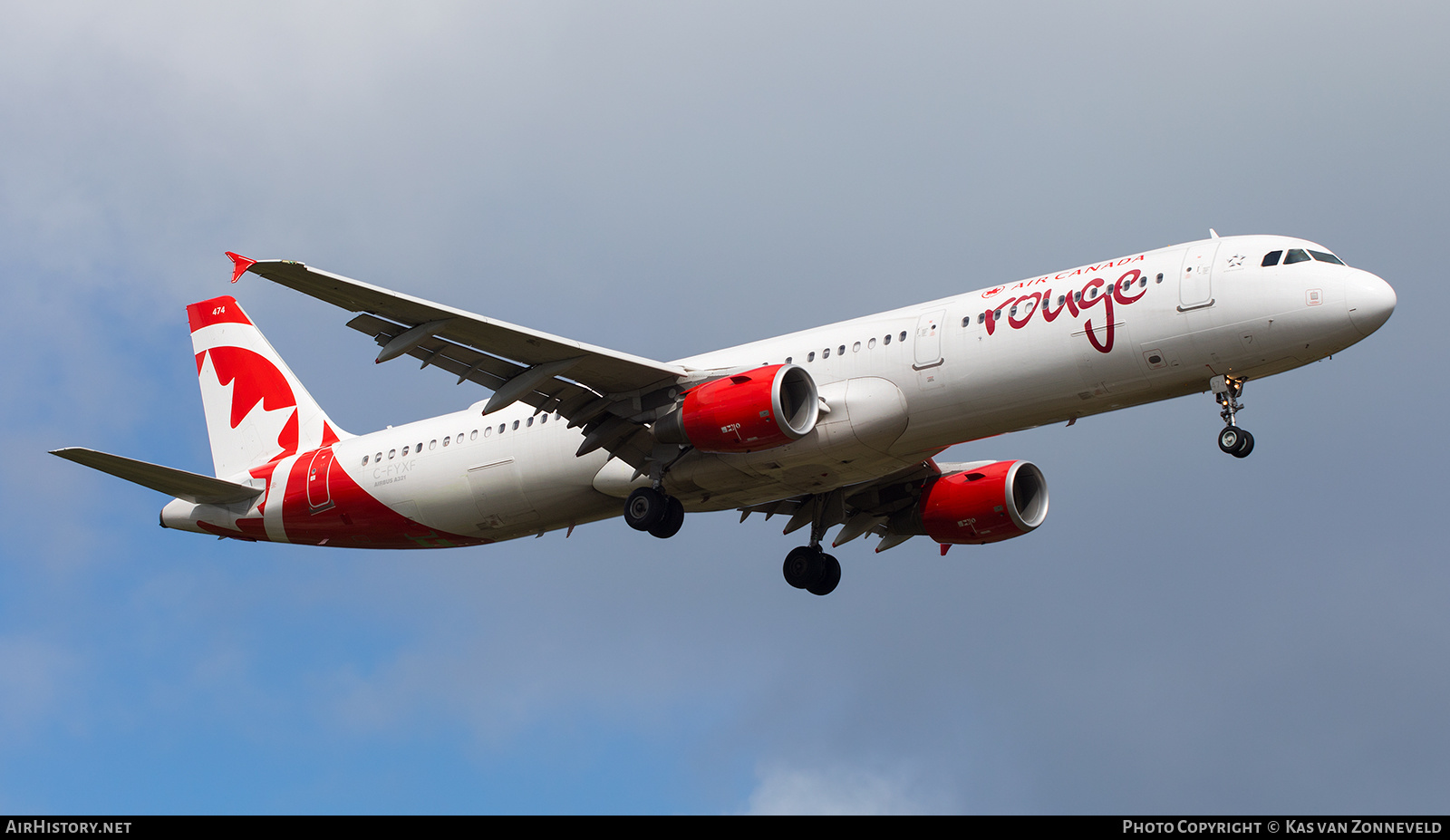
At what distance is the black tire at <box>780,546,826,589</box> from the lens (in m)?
Answer: 38.8

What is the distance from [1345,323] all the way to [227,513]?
88.8ft

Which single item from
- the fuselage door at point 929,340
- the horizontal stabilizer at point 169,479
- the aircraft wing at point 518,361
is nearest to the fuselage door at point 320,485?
the horizontal stabilizer at point 169,479

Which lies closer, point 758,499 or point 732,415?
point 732,415

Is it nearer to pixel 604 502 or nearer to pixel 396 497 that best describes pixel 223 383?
pixel 396 497

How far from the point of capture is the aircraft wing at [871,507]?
1500 inches

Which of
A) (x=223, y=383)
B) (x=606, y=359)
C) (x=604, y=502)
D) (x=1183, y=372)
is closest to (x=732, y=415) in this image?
(x=606, y=359)

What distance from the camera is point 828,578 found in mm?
38875

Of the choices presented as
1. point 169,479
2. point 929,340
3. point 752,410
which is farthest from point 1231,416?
point 169,479

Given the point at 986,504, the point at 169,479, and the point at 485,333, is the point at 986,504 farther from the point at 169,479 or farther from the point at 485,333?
the point at 169,479

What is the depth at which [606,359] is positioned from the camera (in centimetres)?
3216

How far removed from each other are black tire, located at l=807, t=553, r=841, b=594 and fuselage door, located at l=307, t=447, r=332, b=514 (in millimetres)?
12456

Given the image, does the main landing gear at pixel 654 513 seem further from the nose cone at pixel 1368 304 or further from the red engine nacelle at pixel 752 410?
the nose cone at pixel 1368 304

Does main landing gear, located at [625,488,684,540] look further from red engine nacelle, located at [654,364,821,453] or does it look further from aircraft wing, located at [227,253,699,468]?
red engine nacelle, located at [654,364,821,453]

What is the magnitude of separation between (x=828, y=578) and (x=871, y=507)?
85.3 inches
